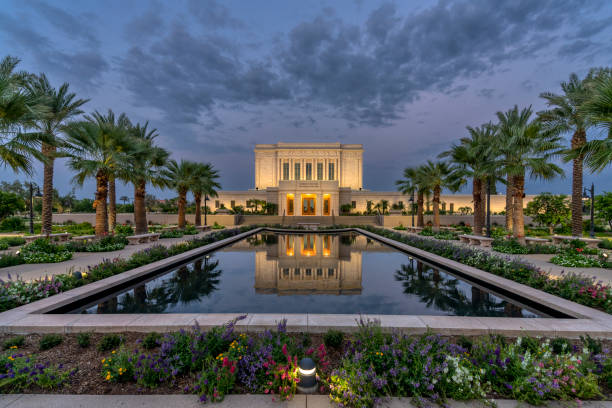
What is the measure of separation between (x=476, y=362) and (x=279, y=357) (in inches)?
87.2

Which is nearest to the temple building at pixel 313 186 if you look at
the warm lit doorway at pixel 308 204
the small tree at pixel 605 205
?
the warm lit doorway at pixel 308 204

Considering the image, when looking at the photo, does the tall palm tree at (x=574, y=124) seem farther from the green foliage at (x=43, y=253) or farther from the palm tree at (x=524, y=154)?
the green foliage at (x=43, y=253)

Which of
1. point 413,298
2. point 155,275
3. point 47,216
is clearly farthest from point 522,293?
point 47,216

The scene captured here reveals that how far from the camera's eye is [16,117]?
765cm

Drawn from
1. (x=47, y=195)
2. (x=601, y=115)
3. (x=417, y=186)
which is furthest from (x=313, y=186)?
(x=601, y=115)

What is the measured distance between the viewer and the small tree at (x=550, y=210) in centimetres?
2345

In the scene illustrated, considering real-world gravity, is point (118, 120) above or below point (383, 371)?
above

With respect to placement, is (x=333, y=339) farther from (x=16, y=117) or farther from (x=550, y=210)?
(x=550, y=210)

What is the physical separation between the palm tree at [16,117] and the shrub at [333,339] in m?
10.0

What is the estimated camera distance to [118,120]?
16.6 metres

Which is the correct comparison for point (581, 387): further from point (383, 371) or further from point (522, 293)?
point (522, 293)

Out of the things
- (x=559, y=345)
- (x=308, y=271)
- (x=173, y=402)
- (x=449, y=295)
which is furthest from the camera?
(x=308, y=271)

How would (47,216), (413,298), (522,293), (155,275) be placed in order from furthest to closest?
(47,216), (155,275), (413,298), (522,293)

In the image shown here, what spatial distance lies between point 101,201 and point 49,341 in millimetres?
11190
